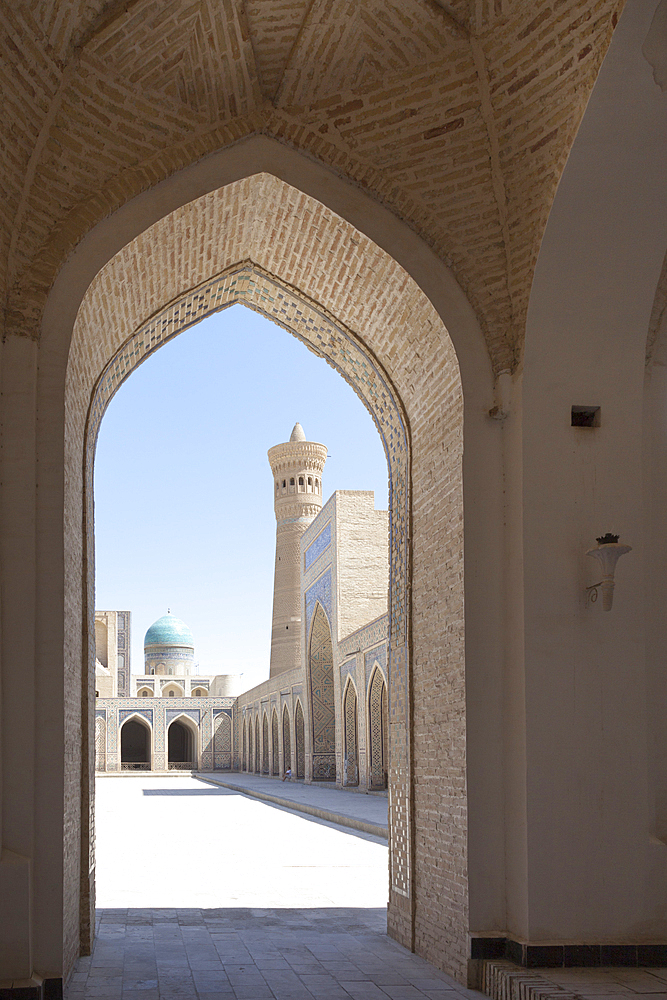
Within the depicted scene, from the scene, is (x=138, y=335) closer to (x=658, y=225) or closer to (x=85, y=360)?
(x=85, y=360)

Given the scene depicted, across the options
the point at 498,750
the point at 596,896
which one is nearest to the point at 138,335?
the point at 498,750

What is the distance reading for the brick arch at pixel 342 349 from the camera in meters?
5.16

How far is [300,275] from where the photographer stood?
6.18 meters

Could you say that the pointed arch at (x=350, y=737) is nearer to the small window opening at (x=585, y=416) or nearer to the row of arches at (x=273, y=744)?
the row of arches at (x=273, y=744)

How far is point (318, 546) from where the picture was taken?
23.3 meters

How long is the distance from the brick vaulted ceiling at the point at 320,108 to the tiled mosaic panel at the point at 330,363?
1251mm

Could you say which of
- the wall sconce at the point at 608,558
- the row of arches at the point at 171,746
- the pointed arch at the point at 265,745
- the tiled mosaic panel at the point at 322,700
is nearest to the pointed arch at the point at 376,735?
the tiled mosaic panel at the point at 322,700

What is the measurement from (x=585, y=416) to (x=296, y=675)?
2113 centimetres

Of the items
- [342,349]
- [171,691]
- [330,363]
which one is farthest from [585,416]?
[171,691]

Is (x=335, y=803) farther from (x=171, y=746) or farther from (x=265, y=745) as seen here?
(x=171, y=746)

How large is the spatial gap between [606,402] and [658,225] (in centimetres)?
84

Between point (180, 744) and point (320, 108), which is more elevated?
point (320, 108)

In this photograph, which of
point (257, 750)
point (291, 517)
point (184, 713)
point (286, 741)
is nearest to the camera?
point (286, 741)

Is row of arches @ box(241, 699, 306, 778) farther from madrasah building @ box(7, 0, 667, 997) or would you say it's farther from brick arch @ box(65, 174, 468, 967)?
madrasah building @ box(7, 0, 667, 997)
